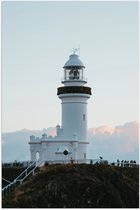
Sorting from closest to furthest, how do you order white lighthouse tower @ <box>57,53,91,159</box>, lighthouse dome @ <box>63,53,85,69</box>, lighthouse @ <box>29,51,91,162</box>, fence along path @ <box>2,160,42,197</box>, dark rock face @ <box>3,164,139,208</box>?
dark rock face @ <box>3,164,139,208</box> → fence along path @ <box>2,160,42,197</box> → lighthouse @ <box>29,51,91,162</box> → white lighthouse tower @ <box>57,53,91,159</box> → lighthouse dome @ <box>63,53,85,69</box>

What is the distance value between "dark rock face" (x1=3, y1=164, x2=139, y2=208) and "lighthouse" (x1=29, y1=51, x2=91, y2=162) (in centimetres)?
710

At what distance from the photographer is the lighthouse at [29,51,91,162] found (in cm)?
3797

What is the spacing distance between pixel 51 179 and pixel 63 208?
3271 millimetres

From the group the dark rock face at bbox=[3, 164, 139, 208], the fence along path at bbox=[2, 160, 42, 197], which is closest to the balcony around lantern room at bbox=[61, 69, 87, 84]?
A: the fence along path at bbox=[2, 160, 42, 197]

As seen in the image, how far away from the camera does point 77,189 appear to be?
26.9 m

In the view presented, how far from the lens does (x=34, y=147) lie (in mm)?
38625

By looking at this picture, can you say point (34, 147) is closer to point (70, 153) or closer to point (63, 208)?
point (70, 153)

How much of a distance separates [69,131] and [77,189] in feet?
40.8

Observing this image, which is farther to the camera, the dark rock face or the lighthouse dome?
the lighthouse dome

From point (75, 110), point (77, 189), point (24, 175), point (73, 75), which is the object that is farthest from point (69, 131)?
point (77, 189)

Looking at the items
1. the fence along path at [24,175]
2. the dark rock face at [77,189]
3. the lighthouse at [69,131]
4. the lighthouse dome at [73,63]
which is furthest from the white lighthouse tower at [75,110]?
the dark rock face at [77,189]

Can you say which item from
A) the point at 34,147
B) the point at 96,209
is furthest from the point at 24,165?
the point at 96,209

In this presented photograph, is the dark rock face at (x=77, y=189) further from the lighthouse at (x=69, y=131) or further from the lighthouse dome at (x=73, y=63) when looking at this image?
the lighthouse dome at (x=73, y=63)

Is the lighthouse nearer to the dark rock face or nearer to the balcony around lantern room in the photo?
the balcony around lantern room
